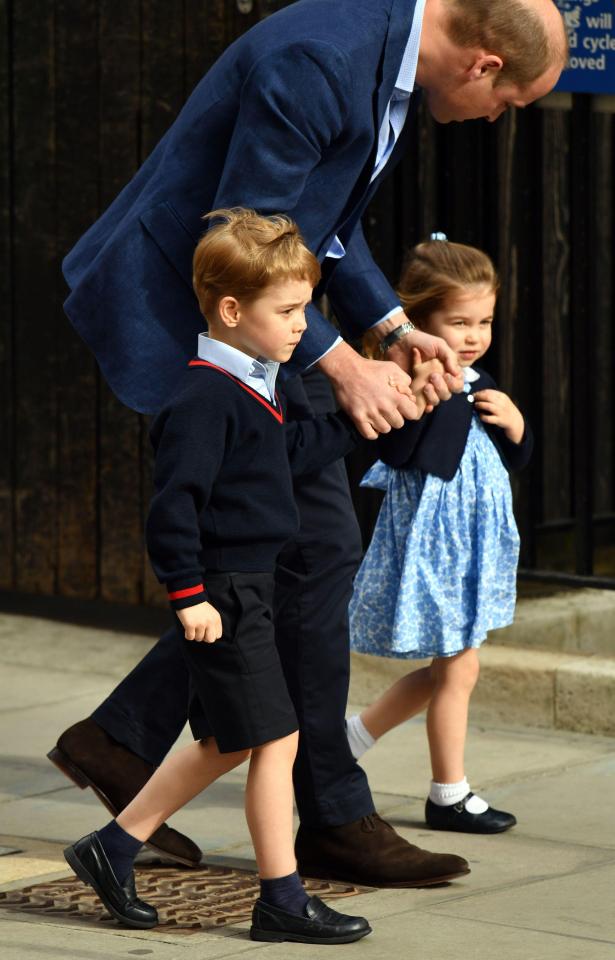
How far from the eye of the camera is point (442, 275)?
4.34 metres

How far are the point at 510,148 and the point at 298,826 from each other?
2437mm

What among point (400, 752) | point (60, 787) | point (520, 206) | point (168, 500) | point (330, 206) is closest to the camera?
point (168, 500)

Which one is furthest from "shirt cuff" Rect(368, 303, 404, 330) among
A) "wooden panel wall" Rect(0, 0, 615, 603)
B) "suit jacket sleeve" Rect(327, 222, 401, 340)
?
"wooden panel wall" Rect(0, 0, 615, 603)

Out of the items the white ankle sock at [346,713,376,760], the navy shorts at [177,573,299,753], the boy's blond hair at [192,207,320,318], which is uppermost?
the boy's blond hair at [192,207,320,318]

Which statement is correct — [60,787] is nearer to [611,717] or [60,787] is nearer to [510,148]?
[611,717]

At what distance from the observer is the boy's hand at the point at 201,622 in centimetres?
343

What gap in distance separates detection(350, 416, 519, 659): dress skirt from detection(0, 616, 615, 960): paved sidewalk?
17.9 inches

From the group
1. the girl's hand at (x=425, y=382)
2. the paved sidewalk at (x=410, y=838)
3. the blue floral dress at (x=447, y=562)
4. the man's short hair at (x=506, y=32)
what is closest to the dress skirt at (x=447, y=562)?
the blue floral dress at (x=447, y=562)

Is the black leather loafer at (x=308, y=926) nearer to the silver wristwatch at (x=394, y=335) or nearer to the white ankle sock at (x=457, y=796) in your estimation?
the white ankle sock at (x=457, y=796)

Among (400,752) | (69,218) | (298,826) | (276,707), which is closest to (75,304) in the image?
(276,707)

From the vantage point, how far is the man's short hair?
11.9ft

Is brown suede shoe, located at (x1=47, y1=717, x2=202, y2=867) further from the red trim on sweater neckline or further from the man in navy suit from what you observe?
the red trim on sweater neckline

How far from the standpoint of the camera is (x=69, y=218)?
6.52 m

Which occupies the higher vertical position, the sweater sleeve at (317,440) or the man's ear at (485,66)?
the man's ear at (485,66)
